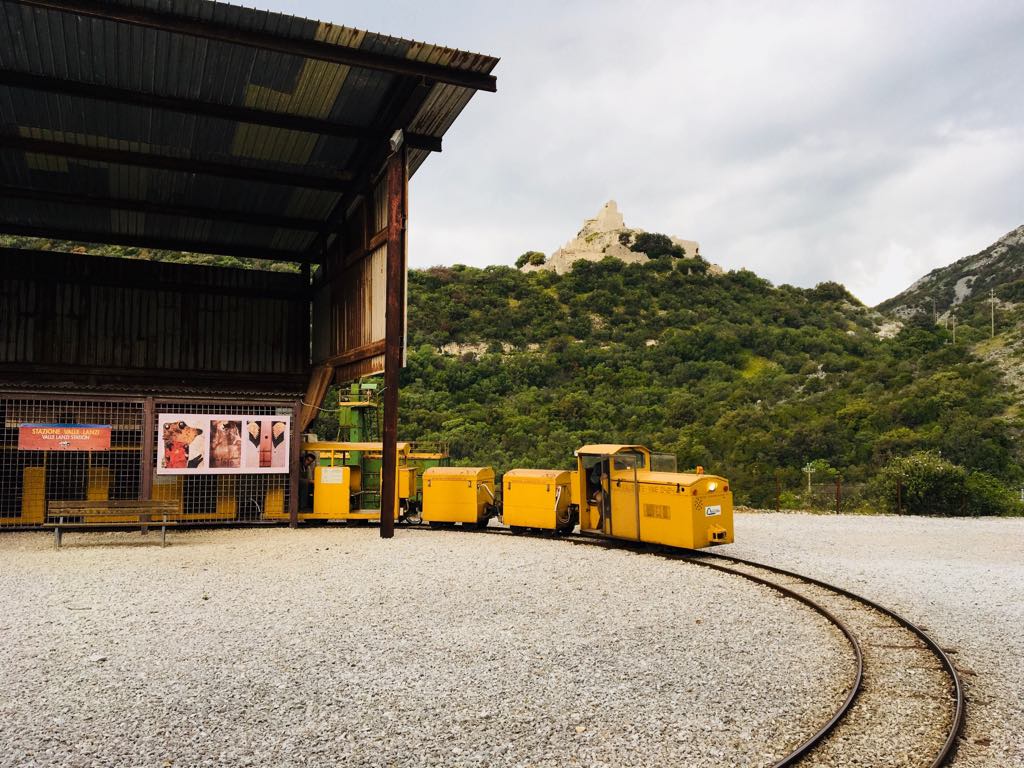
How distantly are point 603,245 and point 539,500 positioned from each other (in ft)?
292

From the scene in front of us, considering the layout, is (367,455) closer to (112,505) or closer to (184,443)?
(184,443)

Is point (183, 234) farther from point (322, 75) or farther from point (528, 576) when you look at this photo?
point (528, 576)

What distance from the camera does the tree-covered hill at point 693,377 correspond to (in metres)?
35.0

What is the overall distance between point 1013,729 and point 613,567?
6.72m

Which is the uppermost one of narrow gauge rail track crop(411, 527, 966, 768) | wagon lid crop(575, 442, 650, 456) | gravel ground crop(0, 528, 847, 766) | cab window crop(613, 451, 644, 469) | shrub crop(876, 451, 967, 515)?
wagon lid crop(575, 442, 650, 456)

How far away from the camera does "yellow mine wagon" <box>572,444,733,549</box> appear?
12.6 m

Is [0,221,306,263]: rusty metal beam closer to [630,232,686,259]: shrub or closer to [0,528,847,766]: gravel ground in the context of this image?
[0,528,847,766]: gravel ground

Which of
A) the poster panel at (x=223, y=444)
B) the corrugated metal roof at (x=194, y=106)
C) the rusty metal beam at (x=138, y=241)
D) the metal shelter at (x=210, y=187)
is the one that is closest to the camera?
the corrugated metal roof at (x=194, y=106)

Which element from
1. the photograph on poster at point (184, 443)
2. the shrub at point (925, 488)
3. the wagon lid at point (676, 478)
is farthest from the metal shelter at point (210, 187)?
the shrub at point (925, 488)

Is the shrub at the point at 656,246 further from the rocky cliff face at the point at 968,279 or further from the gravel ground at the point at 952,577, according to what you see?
the gravel ground at the point at 952,577

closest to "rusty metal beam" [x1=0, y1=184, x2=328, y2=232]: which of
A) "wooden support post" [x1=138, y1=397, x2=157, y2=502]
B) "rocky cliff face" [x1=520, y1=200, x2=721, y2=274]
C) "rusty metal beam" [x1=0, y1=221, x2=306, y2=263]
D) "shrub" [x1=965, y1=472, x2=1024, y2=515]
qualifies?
"rusty metal beam" [x1=0, y1=221, x2=306, y2=263]

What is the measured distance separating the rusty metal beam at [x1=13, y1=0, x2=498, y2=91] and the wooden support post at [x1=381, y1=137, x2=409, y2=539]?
200 centimetres

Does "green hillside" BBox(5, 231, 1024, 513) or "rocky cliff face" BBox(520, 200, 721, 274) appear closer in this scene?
"green hillside" BBox(5, 231, 1024, 513)

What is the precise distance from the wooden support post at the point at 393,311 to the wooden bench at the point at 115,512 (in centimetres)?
417
